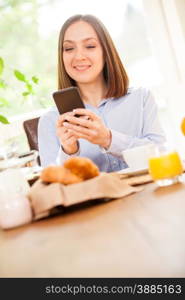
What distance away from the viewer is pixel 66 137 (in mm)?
1523

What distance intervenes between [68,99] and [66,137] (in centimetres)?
19

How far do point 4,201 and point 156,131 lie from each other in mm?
1134

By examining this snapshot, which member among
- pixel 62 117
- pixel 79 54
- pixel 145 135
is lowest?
pixel 145 135

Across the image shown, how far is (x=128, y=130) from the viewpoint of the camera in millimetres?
1987

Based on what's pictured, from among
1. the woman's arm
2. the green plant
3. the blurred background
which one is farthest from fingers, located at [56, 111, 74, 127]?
the blurred background

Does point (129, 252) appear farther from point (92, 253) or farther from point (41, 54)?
point (41, 54)

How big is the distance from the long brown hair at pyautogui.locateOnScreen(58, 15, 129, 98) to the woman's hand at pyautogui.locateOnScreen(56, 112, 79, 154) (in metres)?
0.50

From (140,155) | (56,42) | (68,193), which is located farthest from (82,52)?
(56,42)

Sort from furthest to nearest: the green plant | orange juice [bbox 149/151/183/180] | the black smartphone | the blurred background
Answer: the blurred background
the green plant
the black smartphone
orange juice [bbox 149/151/183/180]

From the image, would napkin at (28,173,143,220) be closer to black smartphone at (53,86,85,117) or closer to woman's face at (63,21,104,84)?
black smartphone at (53,86,85,117)

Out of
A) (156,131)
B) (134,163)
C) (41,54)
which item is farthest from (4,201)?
(41,54)

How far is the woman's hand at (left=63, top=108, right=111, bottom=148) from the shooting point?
4.50 feet

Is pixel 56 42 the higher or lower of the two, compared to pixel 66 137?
higher

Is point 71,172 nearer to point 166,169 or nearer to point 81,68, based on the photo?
point 166,169
